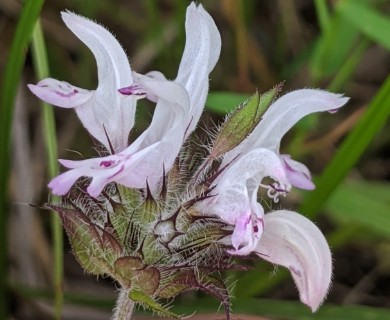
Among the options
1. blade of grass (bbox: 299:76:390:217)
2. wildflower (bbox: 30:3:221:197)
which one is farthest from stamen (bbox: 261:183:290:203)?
blade of grass (bbox: 299:76:390:217)

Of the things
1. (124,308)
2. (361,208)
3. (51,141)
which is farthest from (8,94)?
(361,208)

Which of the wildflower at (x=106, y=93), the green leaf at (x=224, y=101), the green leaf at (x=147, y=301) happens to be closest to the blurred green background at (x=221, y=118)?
the green leaf at (x=224, y=101)

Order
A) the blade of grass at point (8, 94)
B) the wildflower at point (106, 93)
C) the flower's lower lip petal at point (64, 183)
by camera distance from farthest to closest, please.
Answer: the blade of grass at point (8, 94) < the wildflower at point (106, 93) < the flower's lower lip petal at point (64, 183)

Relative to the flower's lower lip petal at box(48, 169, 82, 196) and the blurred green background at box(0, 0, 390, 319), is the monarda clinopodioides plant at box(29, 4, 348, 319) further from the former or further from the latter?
the blurred green background at box(0, 0, 390, 319)

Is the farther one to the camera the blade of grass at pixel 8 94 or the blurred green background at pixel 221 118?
the blurred green background at pixel 221 118

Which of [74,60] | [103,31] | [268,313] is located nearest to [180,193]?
[103,31]

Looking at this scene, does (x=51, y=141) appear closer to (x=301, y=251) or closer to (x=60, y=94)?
(x=60, y=94)

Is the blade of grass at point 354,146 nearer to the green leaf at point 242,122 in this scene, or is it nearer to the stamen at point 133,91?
the green leaf at point 242,122
